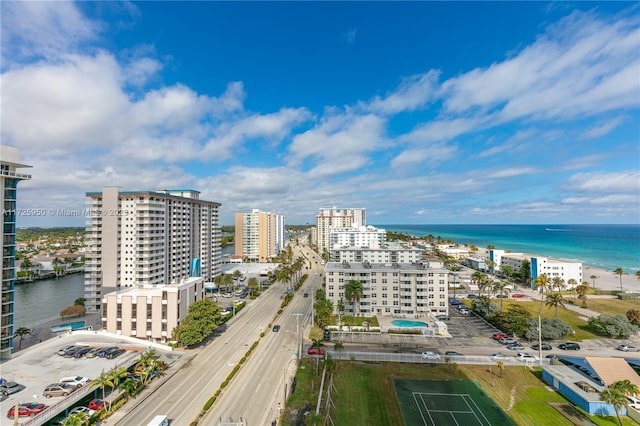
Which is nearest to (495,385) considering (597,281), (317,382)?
(317,382)

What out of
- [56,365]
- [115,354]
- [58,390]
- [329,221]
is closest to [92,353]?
[115,354]

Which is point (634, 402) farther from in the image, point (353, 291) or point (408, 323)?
point (353, 291)

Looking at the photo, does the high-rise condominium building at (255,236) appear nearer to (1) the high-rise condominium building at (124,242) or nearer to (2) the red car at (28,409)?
(1) the high-rise condominium building at (124,242)

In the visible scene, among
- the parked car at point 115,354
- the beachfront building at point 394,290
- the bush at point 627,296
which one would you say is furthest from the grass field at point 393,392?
the bush at point 627,296

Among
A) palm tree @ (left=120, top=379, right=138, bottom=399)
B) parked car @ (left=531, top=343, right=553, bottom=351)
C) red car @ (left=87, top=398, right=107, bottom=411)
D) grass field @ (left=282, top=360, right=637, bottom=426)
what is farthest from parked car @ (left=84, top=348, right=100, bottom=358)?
parked car @ (left=531, top=343, right=553, bottom=351)

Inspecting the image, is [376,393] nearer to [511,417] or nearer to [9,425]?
[511,417]

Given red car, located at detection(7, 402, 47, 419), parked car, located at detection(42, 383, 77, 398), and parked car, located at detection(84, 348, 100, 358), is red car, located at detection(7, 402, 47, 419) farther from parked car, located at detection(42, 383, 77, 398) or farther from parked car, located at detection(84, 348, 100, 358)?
parked car, located at detection(84, 348, 100, 358)

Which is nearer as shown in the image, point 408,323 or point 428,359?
point 428,359
